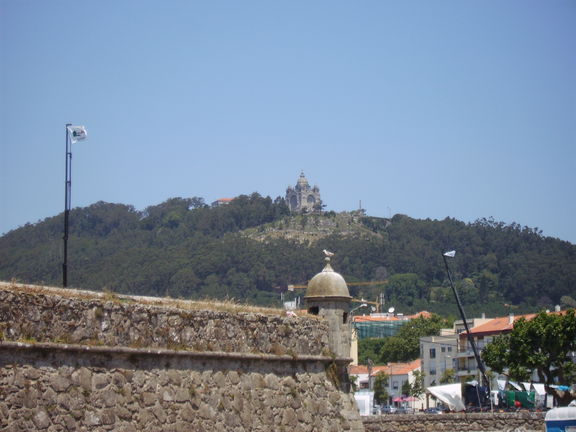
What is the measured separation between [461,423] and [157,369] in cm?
1934

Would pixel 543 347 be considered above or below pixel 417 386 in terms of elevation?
above

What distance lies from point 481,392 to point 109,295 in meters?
36.1

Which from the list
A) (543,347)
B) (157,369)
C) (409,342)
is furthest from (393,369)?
(157,369)

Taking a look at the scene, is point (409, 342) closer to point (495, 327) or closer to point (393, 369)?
point (393, 369)

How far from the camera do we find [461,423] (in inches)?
1405

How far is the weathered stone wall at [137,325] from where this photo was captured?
16297mm

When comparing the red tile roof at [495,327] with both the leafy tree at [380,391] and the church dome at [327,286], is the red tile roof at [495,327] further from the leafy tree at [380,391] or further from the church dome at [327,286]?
the church dome at [327,286]

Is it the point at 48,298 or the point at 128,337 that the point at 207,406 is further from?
the point at 48,298

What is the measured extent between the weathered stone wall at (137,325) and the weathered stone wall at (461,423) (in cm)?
1365

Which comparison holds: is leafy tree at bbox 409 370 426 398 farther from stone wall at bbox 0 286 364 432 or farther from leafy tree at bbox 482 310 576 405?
stone wall at bbox 0 286 364 432

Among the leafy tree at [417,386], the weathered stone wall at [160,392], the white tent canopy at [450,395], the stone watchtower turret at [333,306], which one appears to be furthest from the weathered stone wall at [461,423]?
the leafy tree at [417,386]

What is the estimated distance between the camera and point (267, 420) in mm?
20703

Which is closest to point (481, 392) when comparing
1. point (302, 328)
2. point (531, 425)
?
point (531, 425)

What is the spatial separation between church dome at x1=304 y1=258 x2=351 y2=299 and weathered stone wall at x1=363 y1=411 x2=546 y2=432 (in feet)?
39.6
